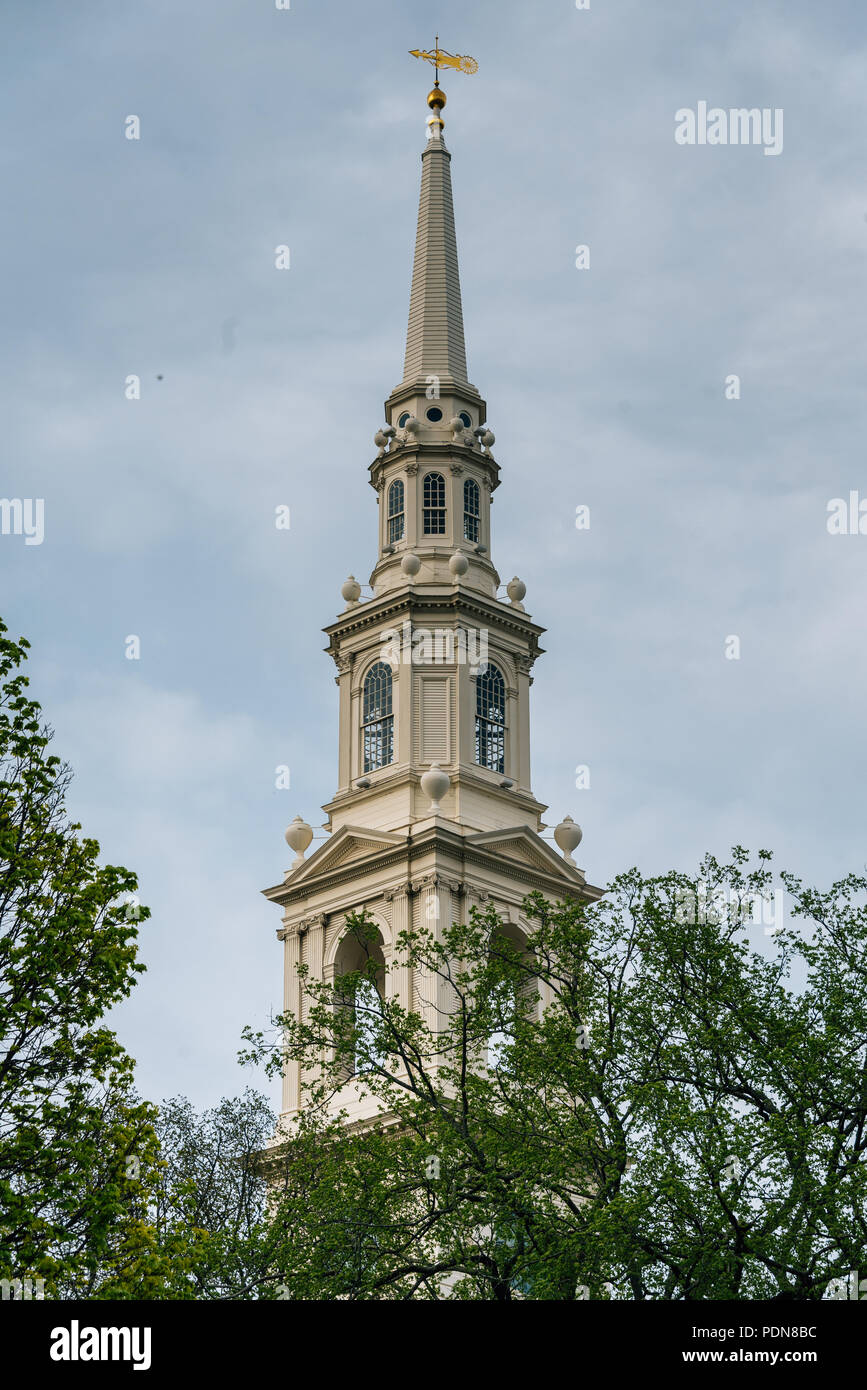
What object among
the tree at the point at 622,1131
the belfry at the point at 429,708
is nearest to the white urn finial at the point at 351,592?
the belfry at the point at 429,708

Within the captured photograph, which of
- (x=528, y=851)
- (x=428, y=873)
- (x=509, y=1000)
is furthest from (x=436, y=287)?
(x=509, y=1000)

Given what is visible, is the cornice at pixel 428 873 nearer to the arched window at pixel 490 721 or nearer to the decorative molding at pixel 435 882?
the decorative molding at pixel 435 882

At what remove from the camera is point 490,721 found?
68875mm

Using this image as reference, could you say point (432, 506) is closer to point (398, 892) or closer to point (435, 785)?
point (435, 785)

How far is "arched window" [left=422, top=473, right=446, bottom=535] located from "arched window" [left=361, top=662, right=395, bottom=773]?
18.0 feet

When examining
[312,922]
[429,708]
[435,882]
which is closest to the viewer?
[435,882]

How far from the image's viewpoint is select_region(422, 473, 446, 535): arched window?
71562 millimetres

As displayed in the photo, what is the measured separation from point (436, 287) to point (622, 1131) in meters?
46.9

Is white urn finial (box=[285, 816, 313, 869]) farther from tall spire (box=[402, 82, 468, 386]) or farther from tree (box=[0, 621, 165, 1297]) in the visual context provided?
tree (box=[0, 621, 165, 1297])

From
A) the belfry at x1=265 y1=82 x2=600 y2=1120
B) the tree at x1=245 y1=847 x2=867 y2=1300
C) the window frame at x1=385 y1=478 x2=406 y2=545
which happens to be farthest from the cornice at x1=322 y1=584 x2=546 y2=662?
the tree at x1=245 y1=847 x2=867 y2=1300

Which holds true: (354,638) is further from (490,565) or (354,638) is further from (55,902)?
(55,902)

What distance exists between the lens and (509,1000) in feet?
127

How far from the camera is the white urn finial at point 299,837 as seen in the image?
67.4 m
